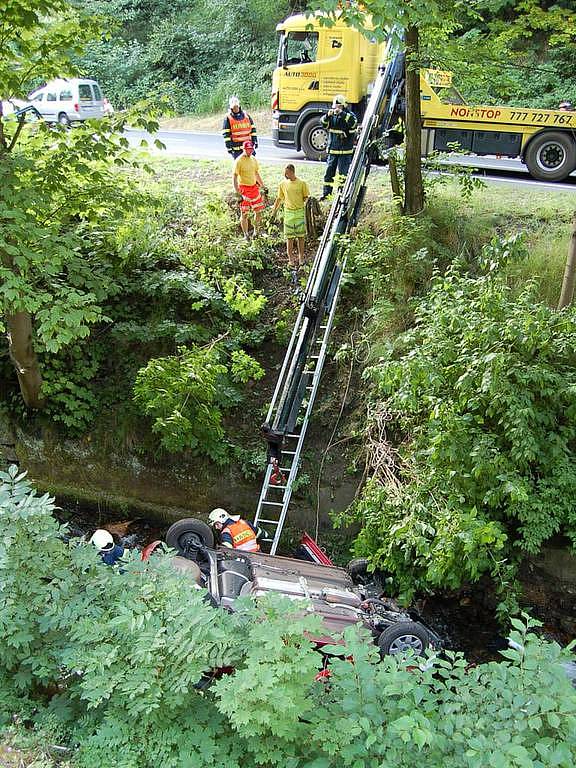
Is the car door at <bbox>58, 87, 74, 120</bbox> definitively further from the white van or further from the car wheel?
the car wheel

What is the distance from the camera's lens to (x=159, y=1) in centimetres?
2831

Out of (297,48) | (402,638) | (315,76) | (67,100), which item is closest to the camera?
(402,638)

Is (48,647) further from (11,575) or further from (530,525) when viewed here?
(530,525)

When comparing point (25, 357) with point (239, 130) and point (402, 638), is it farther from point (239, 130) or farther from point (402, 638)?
point (402, 638)

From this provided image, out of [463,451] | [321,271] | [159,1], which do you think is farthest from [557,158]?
[159,1]

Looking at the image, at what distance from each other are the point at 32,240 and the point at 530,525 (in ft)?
19.4

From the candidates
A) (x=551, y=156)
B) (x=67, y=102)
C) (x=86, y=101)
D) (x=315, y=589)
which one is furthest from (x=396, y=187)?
(x=67, y=102)

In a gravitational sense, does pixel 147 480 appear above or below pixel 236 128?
below

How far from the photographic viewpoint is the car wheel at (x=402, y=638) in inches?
247

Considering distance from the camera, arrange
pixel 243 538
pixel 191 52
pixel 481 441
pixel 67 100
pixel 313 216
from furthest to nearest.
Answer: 1. pixel 191 52
2. pixel 67 100
3. pixel 313 216
4. pixel 243 538
5. pixel 481 441

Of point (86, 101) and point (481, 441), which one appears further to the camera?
point (86, 101)

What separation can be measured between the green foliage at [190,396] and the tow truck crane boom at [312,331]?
2.40ft

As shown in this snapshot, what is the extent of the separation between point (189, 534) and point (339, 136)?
669cm

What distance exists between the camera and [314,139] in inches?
571
